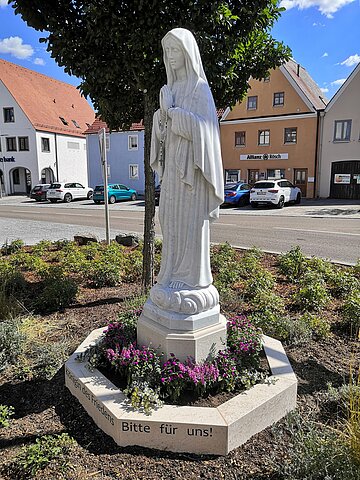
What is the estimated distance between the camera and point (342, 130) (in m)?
26.1

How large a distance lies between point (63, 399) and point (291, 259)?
17.2 ft

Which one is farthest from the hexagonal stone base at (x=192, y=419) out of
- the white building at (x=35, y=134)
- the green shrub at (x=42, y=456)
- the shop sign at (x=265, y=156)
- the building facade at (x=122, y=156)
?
the white building at (x=35, y=134)

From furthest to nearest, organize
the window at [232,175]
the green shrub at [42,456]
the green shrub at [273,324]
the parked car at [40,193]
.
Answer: the window at [232,175] < the parked car at [40,193] < the green shrub at [273,324] < the green shrub at [42,456]

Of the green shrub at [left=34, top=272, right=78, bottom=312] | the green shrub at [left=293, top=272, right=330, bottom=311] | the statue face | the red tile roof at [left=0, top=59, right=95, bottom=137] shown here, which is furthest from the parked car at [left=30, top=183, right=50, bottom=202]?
the statue face

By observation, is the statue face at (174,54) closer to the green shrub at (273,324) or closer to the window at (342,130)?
the green shrub at (273,324)

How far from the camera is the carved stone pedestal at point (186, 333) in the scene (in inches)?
136

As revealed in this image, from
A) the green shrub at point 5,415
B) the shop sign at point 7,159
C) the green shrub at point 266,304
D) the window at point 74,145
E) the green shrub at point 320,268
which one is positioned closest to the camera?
the green shrub at point 5,415

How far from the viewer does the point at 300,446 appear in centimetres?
277

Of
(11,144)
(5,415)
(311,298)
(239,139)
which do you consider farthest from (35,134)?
(5,415)

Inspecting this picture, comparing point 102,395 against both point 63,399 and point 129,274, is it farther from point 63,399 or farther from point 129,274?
point 129,274

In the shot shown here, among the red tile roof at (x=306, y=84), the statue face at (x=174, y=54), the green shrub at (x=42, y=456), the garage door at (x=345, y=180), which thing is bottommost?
the green shrub at (x=42, y=456)

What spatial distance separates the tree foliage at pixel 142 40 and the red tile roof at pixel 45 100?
3256 centimetres

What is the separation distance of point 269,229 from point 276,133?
16449 millimetres

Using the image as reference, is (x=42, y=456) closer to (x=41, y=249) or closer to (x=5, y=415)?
(x=5, y=415)
